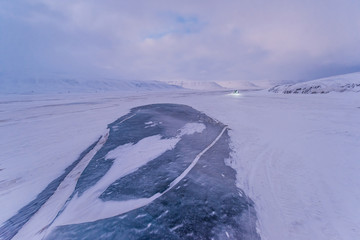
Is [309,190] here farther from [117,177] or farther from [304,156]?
[117,177]

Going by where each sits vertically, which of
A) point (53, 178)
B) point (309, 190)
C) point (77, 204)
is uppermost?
point (309, 190)

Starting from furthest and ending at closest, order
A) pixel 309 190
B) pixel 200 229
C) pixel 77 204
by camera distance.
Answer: pixel 309 190, pixel 77 204, pixel 200 229

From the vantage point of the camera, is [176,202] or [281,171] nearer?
[176,202]

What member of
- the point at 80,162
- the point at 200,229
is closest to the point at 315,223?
the point at 200,229

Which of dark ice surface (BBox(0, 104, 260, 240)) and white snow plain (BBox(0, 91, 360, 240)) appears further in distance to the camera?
white snow plain (BBox(0, 91, 360, 240))

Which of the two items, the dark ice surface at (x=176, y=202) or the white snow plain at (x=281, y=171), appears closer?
the dark ice surface at (x=176, y=202)

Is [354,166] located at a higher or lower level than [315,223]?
higher

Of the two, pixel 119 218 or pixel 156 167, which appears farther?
pixel 156 167

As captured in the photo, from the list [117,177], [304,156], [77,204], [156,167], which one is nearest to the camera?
[77,204]
